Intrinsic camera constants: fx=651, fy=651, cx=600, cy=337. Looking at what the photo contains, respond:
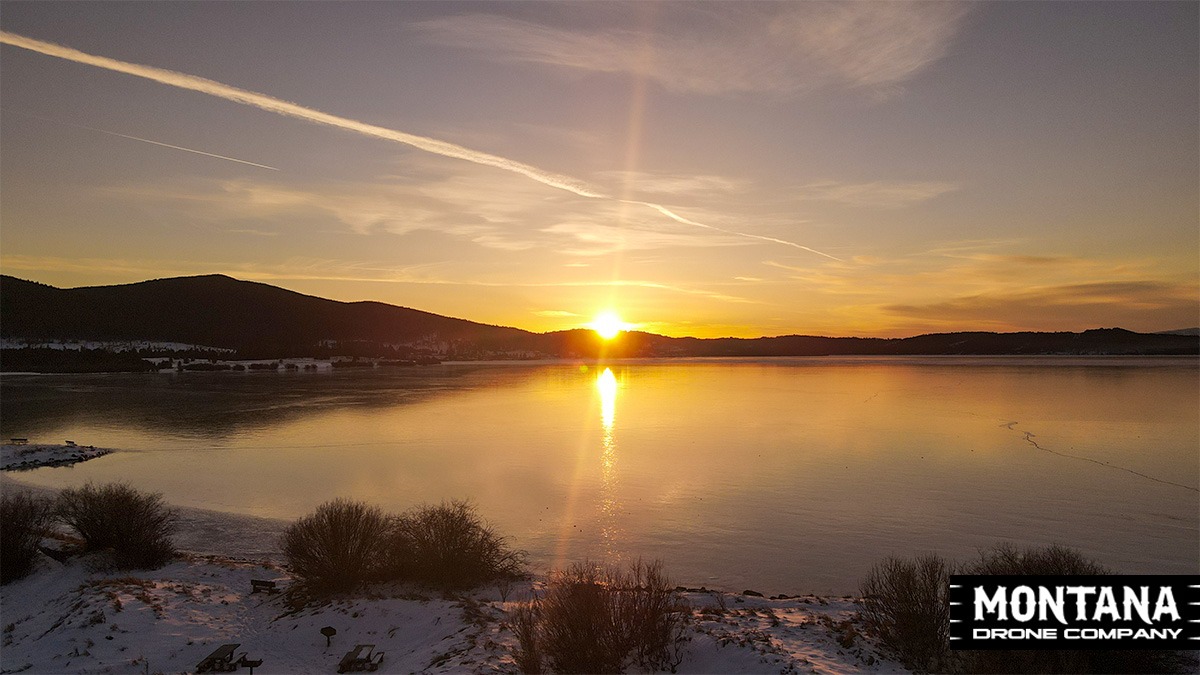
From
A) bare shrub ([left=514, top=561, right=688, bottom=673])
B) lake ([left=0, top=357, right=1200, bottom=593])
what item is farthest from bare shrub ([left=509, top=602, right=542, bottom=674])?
lake ([left=0, top=357, right=1200, bottom=593])

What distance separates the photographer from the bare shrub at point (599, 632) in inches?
398

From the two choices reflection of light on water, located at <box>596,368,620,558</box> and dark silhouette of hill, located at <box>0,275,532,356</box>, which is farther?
dark silhouette of hill, located at <box>0,275,532,356</box>

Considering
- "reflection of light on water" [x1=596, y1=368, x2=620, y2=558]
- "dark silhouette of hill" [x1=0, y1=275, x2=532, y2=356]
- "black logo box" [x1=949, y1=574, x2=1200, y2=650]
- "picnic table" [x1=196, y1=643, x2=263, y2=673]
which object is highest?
"dark silhouette of hill" [x1=0, y1=275, x2=532, y2=356]

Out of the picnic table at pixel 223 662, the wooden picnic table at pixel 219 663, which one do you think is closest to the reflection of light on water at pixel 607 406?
the picnic table at pixel 223 662

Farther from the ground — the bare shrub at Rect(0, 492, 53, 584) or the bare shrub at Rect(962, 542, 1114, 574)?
the bare shrub at Rect(962, 542, 1114, 574)

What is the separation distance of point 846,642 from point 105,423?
176ft

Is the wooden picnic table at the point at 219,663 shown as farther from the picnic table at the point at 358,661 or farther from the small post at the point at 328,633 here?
the picnic table at the point at 358,661

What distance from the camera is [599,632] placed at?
1031cm

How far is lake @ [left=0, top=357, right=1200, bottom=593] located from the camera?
18.1 metres

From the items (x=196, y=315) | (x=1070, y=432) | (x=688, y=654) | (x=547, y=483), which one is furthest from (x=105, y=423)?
(x=196, y=315)

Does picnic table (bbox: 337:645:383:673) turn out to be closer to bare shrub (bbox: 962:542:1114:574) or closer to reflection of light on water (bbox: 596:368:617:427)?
bare shrub (bbox: 962:542:1114:574)

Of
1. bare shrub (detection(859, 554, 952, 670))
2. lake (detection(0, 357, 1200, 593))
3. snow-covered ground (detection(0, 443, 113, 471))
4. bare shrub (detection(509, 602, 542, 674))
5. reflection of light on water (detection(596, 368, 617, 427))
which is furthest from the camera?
reflection of light on water (detection(596, 368, 617, 427))

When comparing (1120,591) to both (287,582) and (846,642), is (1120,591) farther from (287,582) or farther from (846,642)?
(287,582)

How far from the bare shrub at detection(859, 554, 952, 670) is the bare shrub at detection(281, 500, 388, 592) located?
10709 millimetres
